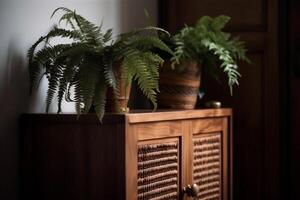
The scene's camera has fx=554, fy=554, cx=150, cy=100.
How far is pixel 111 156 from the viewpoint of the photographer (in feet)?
5.17

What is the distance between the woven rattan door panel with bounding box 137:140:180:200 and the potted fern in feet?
1.08

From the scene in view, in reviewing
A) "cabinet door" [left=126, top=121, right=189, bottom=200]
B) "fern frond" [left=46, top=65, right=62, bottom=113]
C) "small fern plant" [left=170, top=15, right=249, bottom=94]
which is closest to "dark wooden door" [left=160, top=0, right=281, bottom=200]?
"small fern plant" [left=170, top=15, right=249, bottom=94]

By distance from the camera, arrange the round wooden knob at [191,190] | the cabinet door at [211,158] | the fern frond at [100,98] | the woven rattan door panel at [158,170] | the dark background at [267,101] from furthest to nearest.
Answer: the dark background at [267,101] → the cabinet door at [211,158] → the round wooden knob at [191,190] → the woven rattan door panel at [158,170] → the fern frond at [100,98]

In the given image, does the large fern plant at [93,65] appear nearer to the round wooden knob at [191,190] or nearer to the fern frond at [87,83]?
the fern frond at [87,83]

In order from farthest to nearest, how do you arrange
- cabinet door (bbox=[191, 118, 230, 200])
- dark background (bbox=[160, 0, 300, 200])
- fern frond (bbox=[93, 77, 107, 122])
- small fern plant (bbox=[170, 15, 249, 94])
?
dark background (bbox=[160, 0, 300, 200])
small fern plant (bbox=[170, 15, 249, 94])
cabinet door (bbox=[191, 118, 230, 200])
fern frond (bbox=[93, 77, 107, 122])

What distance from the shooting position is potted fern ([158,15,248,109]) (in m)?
2.10

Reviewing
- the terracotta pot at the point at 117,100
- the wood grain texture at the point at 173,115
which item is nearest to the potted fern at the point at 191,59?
the wood grain texture at the point at 173,115

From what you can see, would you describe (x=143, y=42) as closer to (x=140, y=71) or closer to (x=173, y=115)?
(x=140, y=71)

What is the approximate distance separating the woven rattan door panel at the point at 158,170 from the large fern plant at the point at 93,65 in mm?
180

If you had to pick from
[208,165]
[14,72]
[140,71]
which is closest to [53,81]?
[14,72]

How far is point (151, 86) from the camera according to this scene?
5.33 ft

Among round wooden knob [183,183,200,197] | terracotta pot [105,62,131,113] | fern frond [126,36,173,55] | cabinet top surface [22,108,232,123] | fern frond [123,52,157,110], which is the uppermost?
fern frond [126,36,173,55]

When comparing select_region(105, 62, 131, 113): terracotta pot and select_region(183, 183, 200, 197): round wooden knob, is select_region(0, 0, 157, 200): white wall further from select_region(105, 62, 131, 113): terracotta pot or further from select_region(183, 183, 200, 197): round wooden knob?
select_region(183, 183, 200, 197): round wooden knob

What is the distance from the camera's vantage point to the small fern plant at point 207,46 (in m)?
2.09
